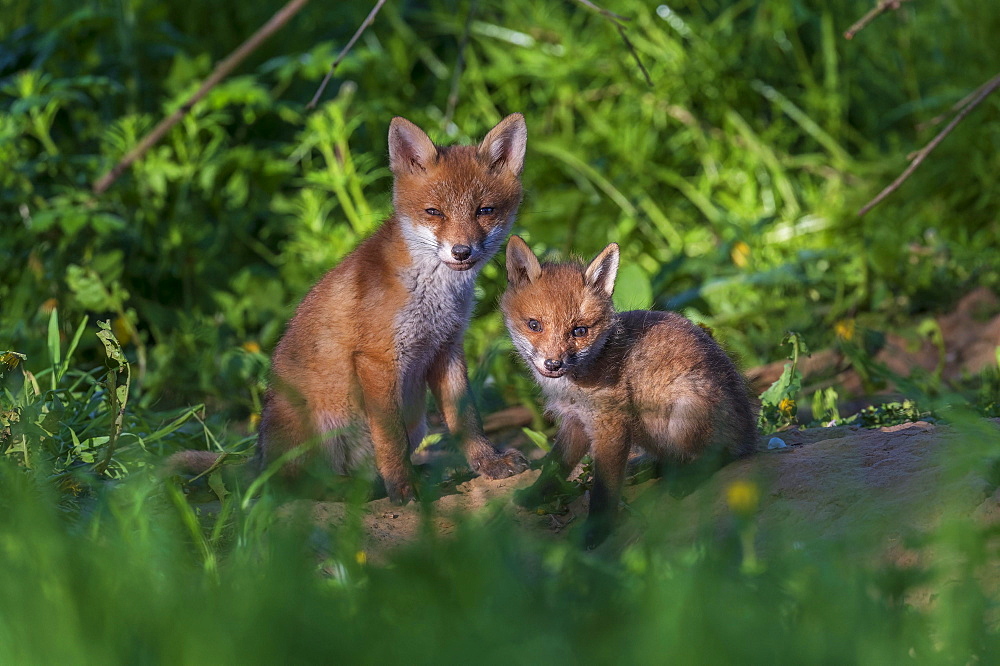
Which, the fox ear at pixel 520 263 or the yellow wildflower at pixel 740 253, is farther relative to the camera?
the yellow wildflower at pixel 740 253

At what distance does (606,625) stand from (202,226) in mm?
5473

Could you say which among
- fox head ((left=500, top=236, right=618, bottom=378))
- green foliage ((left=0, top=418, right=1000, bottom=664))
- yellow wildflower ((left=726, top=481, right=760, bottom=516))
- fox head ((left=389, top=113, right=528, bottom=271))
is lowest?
yellow wildflower ((left=726, top=481, right=760, bottom=516))

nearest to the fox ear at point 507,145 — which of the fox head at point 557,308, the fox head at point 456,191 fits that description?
the fox head at point 456,191

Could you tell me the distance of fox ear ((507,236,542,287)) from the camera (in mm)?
4059

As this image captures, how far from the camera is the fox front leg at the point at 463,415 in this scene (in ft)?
14.5

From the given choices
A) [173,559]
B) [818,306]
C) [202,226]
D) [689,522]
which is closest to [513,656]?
[173,559]

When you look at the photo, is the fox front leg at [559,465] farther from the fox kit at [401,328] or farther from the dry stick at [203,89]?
the dry stick at [203,89]

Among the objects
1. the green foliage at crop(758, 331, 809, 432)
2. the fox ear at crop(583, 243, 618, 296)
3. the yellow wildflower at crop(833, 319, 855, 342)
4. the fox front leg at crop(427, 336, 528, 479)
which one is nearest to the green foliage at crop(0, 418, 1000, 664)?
the fox ear at crop(583, 243, 618, 296)

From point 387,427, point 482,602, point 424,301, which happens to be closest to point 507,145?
point 424,301

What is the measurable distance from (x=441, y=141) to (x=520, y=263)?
3194mm

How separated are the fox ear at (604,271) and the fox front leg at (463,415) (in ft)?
2.44

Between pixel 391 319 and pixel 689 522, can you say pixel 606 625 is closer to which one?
pixel 689 522

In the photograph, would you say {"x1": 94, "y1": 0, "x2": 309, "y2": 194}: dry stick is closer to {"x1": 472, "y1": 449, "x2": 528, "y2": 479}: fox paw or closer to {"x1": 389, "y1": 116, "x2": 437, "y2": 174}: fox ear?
{"x1": 389, "y1": 116, "x2": 437, "y2": 174}: fox ear

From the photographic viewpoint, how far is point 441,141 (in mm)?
7090
